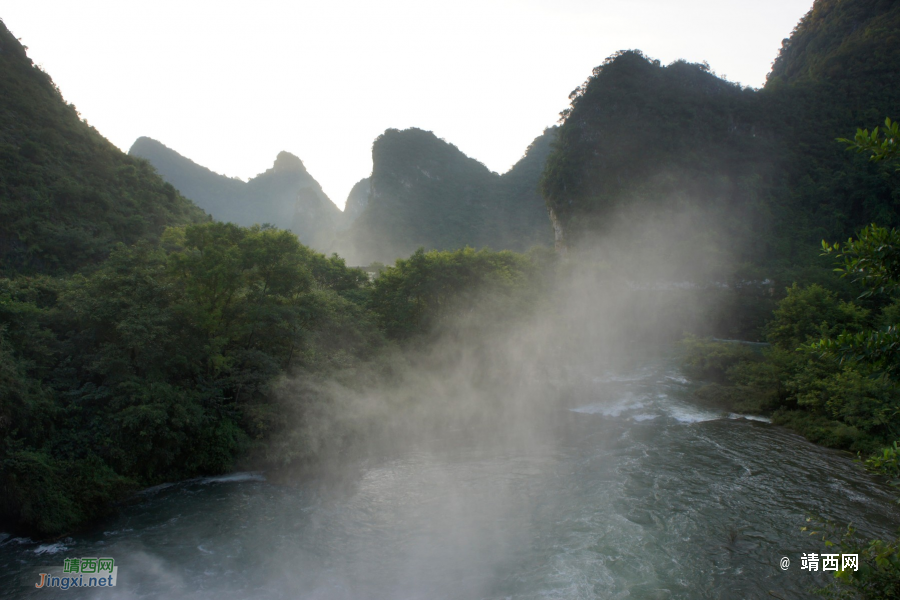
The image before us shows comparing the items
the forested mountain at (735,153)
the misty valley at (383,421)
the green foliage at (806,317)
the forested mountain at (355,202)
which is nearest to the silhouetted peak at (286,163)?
the forested mountain at (355,202)

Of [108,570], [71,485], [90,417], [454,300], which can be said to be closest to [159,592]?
[108,570]

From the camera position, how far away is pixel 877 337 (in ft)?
13.6

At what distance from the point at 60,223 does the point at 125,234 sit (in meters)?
3.10

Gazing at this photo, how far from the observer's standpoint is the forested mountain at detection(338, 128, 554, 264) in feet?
297

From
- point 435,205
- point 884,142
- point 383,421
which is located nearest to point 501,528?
point 383,421

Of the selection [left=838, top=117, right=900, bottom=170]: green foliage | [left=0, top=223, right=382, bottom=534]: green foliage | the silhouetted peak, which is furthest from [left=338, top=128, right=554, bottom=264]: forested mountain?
[left=838, top=117, right=900, bottom=170]: green foliage

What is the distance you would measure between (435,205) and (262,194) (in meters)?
59.6

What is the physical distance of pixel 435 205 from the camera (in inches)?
3905

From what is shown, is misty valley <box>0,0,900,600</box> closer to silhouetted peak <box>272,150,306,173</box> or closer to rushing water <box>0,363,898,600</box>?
rushing water <box>0,363,898,600</box>

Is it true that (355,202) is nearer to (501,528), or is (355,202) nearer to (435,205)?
(435,205)

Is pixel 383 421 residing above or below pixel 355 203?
below

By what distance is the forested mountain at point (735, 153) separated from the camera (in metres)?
49.9

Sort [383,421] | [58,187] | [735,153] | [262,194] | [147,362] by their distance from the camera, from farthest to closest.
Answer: [262,194] < [735,153] < [58,187] < [383,421] < [147,362]

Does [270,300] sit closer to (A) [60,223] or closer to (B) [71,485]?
(B) [71,485]
